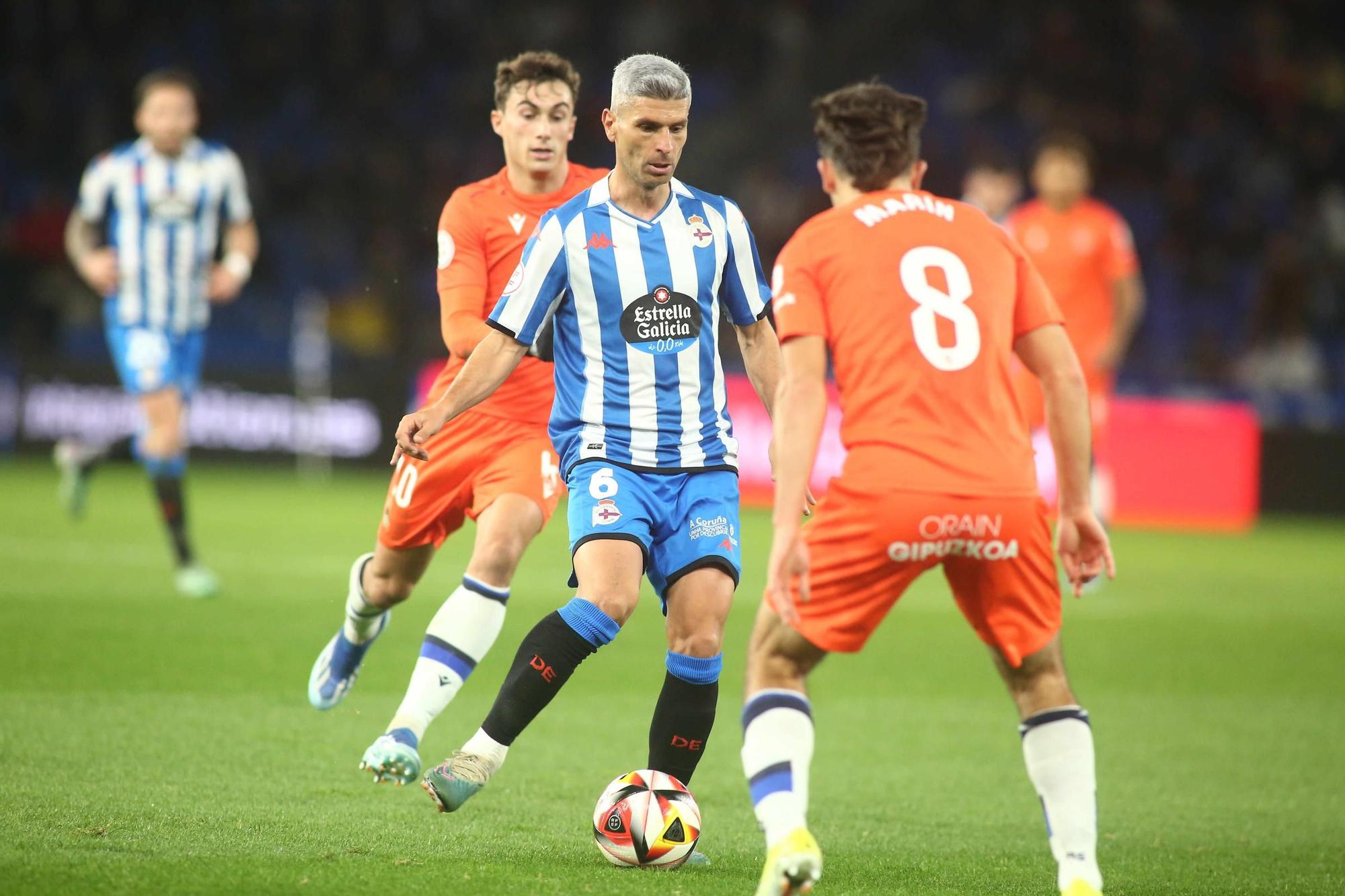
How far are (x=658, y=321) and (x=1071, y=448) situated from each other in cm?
146

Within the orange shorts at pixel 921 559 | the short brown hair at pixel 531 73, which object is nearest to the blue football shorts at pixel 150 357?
the short brown hair at pixel 531 73

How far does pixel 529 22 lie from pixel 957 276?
788 inches

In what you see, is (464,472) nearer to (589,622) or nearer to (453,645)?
(453,645)

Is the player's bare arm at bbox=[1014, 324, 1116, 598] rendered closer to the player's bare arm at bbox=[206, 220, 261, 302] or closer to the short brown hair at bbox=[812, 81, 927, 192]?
the short brown hair at bbox=[812, 81, 927, 192]

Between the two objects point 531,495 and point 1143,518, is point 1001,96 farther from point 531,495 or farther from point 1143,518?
point 531,495

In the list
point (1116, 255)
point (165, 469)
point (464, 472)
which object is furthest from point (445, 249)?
Result: point (1116, 255)

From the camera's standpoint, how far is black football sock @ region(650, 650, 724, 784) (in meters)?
4.80

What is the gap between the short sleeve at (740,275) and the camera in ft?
16.7

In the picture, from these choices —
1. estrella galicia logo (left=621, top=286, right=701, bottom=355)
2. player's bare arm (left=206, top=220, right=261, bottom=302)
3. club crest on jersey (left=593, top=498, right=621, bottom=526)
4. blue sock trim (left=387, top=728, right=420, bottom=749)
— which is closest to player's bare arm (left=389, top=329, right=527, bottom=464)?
estrella galicia logo (left=621, top=286, right=701, bottom=355)

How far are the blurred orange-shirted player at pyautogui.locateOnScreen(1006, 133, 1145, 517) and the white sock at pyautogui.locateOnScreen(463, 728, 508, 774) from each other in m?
6.97

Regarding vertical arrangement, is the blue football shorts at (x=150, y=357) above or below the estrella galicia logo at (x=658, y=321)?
above

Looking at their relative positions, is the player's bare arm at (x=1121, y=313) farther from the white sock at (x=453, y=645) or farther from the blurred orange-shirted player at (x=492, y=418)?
→ the white sock at (x=453, y=645)

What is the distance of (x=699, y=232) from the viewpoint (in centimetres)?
500

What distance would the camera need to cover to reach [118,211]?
395 inches
